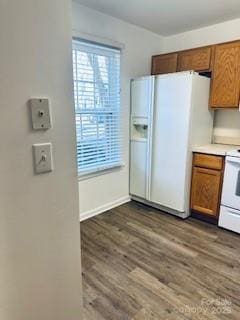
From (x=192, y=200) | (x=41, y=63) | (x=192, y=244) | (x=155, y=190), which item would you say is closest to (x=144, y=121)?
(x=155, y=190)

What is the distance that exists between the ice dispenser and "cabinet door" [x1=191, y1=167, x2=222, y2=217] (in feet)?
2.72

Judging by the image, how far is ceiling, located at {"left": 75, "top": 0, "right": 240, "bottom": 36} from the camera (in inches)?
94.9

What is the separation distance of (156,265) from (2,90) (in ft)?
6.09

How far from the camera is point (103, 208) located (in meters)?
3.12

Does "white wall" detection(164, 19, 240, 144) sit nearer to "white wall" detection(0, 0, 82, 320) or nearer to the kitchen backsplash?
the kitchen backsplash

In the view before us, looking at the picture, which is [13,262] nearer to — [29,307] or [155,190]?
[29,307]

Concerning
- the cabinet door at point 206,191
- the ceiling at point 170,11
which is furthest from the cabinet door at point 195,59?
the cabinet door at point 206,191

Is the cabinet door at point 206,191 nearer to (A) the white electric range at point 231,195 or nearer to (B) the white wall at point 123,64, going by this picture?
(A) the white electric range at point 231,195

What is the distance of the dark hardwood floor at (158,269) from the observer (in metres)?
1.59

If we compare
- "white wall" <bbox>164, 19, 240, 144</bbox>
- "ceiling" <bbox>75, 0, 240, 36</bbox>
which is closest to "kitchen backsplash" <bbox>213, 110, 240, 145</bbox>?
"white wall" <bbox>164, 19, 240, 144</bbox>

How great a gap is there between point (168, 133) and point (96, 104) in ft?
3.09

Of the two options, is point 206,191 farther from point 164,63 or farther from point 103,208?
point 164,63

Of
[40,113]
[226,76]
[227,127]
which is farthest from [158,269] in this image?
[226,76]

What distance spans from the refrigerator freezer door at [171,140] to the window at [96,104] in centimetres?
53
